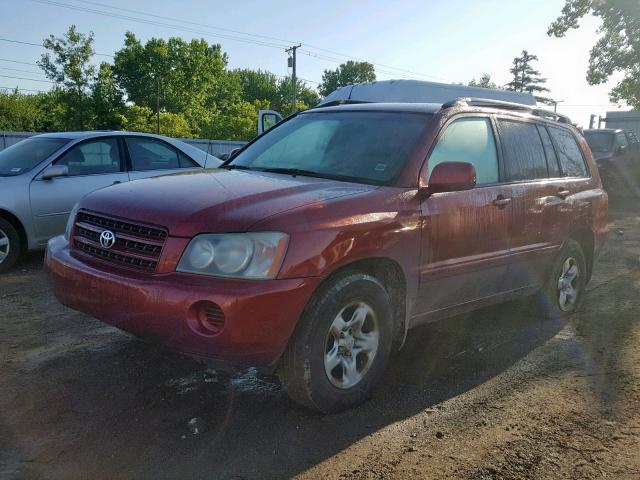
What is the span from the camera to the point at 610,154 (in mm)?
15617

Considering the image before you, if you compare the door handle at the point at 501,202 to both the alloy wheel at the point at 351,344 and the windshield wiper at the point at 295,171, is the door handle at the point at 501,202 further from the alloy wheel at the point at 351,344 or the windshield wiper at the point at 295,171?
the alloy wheel at the point at 351,344

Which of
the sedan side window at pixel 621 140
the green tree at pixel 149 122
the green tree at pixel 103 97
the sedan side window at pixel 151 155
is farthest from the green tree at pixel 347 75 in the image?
the sedan side window at pixel 151 155

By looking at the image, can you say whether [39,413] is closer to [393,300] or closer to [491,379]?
[393,300]

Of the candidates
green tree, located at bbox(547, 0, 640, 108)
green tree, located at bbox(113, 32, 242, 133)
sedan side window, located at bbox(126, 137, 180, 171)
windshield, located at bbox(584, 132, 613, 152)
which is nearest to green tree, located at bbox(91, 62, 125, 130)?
green tree, located at bbox(113, 32, 242, 133)

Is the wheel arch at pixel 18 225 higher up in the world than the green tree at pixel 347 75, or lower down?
lower down

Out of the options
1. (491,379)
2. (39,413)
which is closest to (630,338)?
(491,379)

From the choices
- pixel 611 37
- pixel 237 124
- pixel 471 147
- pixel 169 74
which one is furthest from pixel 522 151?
pixel 169 74

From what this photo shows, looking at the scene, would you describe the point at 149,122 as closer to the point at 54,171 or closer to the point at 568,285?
the point at 54,171

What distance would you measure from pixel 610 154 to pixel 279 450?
15.1 meters

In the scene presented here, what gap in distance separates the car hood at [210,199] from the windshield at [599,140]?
14.3 metres

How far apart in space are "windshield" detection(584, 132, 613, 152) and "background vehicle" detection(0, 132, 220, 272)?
1222 cm

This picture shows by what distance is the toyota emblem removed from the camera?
3.31 m

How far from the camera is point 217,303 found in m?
2.86

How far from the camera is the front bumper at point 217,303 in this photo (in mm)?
2875
